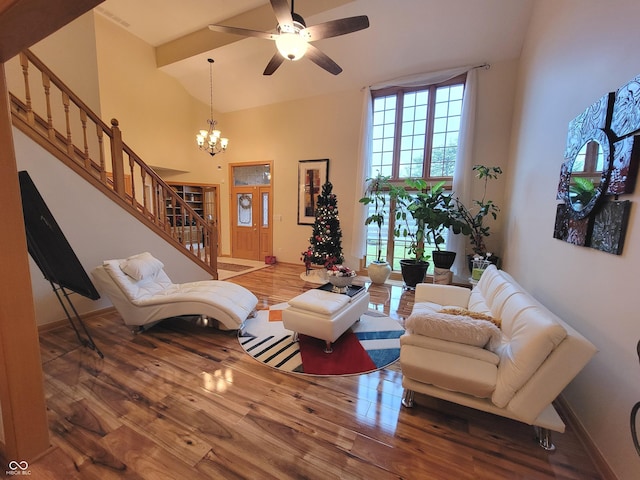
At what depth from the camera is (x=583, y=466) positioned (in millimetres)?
1526

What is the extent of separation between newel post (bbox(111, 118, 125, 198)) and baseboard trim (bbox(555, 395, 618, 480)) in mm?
5056

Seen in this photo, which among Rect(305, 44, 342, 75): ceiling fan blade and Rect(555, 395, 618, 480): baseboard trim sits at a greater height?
Rect(305, 44, 342, 75): ceiling fan blade

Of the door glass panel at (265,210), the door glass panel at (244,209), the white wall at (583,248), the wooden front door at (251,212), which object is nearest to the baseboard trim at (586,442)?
the white wall at (583,248)

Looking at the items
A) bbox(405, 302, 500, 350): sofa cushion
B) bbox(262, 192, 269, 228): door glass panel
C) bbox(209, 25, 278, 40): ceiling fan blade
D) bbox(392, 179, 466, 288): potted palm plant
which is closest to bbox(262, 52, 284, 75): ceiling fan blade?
bbox(209, 25, 278, 40): ceiling fan blade

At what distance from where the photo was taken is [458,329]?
1.74m

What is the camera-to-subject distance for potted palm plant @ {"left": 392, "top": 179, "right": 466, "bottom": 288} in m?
4.49

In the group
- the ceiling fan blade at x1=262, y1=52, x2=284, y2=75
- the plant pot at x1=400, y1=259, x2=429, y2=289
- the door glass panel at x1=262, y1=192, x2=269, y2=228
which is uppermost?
the ceiling fan blade at x1=262, y1=52, x2=284, y2=75

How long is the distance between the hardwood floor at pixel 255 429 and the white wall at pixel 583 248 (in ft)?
1.25

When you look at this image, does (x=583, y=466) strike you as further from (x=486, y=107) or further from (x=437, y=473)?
(x=486, y=107)

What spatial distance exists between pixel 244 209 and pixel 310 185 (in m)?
2.27

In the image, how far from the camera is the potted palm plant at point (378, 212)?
17.0 ft

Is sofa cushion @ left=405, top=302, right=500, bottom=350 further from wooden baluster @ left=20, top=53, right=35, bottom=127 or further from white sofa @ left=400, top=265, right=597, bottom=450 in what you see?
wooden baluster @ left=20, top=53, right=35, bottom=127

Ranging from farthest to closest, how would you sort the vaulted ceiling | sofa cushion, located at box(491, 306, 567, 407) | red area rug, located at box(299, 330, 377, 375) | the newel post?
the vaulted ceiling < the newel post < red area rug, located at box(299, 330, 377, 375) < sofa cushion, located at box(491, 306, 567, 407)

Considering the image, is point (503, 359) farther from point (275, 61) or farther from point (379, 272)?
point (275, 61)
